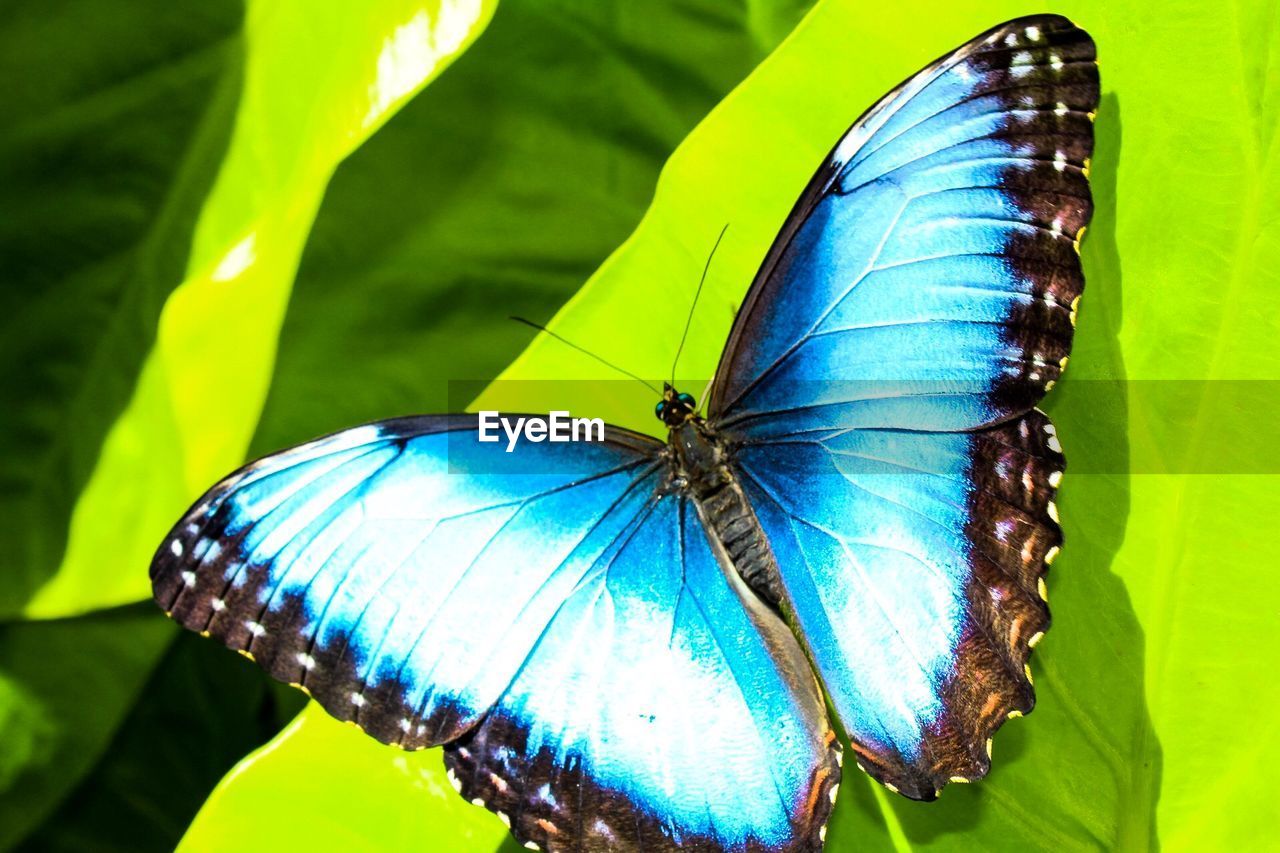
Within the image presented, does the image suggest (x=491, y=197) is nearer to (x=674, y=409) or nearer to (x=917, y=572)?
(x=674, y=409)

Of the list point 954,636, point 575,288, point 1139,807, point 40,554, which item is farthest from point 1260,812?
point 40,554

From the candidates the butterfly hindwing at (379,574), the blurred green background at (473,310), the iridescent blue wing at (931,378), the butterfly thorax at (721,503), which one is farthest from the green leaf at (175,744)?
the iridescent blue wing at (931,378)

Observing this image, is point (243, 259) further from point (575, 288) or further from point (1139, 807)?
point (1139, 807)

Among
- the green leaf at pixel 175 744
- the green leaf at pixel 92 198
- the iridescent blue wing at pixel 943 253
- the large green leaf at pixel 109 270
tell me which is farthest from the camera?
the green leaf at pixel 175 744

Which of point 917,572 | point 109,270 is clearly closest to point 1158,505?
point 917,572

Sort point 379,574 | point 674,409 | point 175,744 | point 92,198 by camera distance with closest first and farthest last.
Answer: point 379,574, point 674,409, point 92,198, point 175,744

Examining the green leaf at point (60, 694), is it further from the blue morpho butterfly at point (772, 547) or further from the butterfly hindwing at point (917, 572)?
the butterfly hindwing at point (917, 572)
